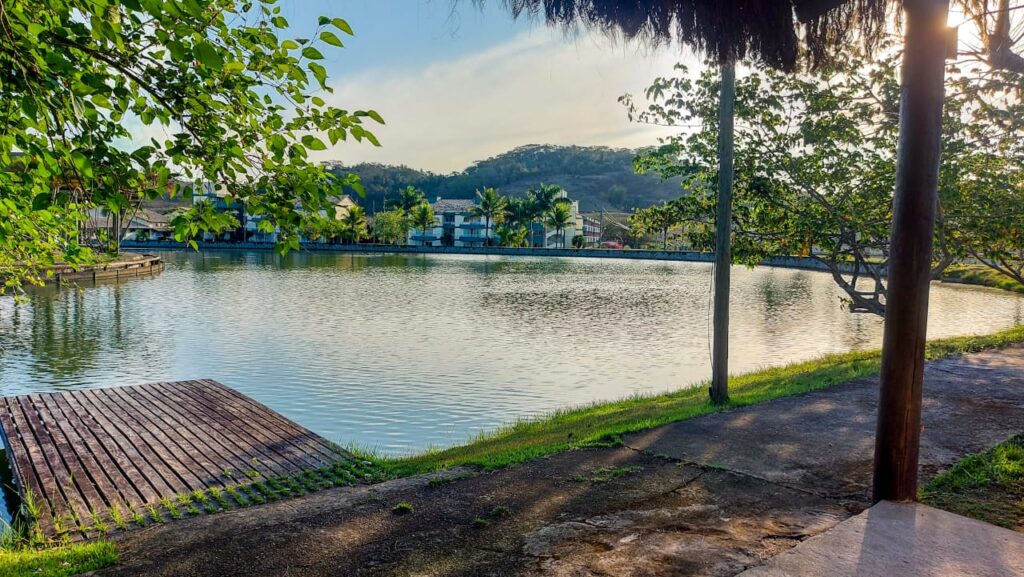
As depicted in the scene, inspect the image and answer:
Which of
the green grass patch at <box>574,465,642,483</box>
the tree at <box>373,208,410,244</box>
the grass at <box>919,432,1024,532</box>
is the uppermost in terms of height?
the tree at <box>373,208,410,244</box>

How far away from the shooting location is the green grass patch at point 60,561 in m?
4.25

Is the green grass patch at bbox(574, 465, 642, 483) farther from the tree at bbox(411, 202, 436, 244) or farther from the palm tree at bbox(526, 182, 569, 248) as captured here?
the tree at bbox(411, 202, 436, 244)

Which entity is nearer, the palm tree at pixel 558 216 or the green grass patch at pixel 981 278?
the green grass patch at pixel 981 278

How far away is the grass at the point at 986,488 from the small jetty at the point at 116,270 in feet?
126

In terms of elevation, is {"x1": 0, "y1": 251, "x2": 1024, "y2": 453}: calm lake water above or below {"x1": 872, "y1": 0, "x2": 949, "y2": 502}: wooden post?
below

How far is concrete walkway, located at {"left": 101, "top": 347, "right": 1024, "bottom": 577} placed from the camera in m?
4.02

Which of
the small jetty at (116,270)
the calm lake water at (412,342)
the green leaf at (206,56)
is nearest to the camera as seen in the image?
the green leaf at (206,56)

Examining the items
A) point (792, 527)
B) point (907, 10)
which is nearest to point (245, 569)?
point (792, 527)

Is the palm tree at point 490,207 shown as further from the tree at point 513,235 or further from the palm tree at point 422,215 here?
the palm tree at point 422,215

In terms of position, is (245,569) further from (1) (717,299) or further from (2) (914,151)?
(1) (717,299)

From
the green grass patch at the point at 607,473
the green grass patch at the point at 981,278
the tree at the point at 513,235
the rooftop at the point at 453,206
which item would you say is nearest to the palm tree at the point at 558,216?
the tree at the point at 513,235

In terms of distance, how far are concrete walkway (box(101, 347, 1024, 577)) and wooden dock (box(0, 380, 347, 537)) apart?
56.8 inches

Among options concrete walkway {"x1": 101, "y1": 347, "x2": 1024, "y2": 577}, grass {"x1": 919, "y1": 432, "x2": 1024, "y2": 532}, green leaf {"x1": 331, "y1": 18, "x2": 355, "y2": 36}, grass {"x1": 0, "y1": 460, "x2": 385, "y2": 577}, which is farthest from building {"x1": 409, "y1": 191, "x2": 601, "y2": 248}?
green leaf {"x1": 331, "y1": 18, "x2": 355, "y2": 36}

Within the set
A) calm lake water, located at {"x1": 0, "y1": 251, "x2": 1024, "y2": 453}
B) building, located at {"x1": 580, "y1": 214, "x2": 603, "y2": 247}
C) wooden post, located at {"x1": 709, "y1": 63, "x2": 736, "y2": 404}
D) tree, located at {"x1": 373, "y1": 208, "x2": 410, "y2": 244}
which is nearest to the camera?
wooden post, located at {"x1": 709, "y1": 63, "x2": 736, "y2": 404}
